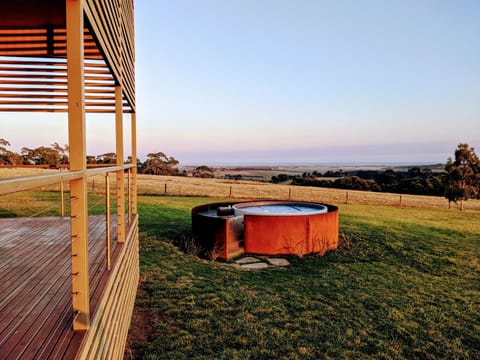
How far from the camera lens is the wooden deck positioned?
169cm

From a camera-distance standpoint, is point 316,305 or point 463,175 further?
point 463,175

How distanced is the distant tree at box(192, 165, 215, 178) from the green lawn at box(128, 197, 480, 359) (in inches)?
1329

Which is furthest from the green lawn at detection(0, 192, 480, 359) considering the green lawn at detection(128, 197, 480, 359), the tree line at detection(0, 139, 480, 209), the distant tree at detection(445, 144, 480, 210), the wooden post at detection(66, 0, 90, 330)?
the distant tree at detection(445, 144, 480, 210)

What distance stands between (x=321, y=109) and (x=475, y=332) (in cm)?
2095

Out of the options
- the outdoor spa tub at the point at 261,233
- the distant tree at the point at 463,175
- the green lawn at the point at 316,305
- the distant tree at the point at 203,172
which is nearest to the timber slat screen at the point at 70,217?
the green lawn at the point at 316,305

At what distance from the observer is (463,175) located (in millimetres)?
20234

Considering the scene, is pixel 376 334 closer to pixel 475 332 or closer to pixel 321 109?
pixel 475 332

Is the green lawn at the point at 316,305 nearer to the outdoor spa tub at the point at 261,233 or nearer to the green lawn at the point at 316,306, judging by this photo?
the green lawn at the point at 316,306

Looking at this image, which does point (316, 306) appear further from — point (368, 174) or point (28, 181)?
point (368, 174)

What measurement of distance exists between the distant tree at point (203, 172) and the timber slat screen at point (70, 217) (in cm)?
3589

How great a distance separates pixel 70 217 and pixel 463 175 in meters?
23.6

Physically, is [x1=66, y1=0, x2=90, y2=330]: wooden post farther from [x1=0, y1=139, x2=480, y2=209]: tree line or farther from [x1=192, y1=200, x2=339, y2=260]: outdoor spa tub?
[x1=192, y1=200, x2=339, y2=260]: outdoor spa tub

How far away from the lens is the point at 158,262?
7102 millimetres

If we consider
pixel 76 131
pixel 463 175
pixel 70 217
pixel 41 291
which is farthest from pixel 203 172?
pixel 76 131
